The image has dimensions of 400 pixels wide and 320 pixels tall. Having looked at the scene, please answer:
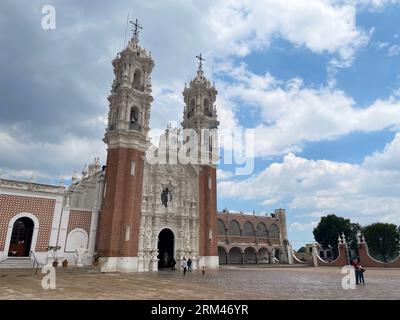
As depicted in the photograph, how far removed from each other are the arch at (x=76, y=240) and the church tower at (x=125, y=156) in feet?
5.56

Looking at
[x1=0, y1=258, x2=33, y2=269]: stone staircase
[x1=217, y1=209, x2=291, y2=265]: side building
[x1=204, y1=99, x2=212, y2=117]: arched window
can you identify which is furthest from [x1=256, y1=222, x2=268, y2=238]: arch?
[x1=0, y1=258, x2=33, y2=269]: stone staircase

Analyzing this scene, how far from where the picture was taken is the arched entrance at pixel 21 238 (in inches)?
930

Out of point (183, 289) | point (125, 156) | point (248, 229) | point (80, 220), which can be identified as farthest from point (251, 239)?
point (183, 289)

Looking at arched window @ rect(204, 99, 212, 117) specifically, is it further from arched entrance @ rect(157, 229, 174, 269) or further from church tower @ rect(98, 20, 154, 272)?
arched entrance @ rect(157, 229, 174, 269)

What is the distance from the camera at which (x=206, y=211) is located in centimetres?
3384

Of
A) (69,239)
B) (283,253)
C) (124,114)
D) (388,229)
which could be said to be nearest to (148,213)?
(69,239)

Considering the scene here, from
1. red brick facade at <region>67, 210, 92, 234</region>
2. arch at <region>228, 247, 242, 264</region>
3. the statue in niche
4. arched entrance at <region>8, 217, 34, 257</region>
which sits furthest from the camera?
arch at <region>228, 247, 242, 264</region>

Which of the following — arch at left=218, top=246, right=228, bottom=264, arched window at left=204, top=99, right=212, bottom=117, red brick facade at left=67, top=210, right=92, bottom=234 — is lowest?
arch at left=218, top=246, right=228, bottom=264

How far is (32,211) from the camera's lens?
959 inches

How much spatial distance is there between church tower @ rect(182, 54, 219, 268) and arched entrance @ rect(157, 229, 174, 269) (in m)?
3.23

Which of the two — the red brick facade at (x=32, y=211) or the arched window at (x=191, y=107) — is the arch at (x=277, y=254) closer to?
the arched window at (x=191, y=107)

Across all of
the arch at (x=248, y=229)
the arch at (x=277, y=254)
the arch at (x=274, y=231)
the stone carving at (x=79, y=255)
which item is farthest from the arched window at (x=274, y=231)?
the stone carving at (x=79, y=255)

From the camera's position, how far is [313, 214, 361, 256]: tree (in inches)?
2395
